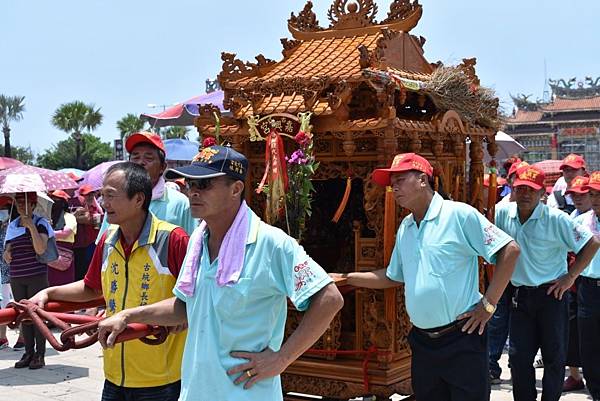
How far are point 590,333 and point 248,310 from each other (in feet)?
14.8

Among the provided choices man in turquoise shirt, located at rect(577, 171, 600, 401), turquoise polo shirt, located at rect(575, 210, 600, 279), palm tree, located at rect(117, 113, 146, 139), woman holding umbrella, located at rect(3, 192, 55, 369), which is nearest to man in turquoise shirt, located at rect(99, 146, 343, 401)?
turquoise polo shirt, located at rect(575, 210, 600, 279)

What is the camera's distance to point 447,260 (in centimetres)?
417

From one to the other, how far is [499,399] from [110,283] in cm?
406

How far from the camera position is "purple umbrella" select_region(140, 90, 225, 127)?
35.3 feet

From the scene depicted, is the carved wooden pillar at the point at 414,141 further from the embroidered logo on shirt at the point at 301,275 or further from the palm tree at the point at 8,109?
the palm tree at the point at 8,109

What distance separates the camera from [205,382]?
8.96 ft

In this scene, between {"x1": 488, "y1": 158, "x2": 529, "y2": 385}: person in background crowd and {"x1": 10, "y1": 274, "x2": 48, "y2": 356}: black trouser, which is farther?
{"x1": 10, "y1": 274, "x2": 48, "y2": 356}: black trouser

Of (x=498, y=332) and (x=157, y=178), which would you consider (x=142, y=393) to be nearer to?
(x=157, y=178)

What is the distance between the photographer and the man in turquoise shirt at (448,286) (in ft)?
13.7

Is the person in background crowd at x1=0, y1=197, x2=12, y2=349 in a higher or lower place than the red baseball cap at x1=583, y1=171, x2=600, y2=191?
lower

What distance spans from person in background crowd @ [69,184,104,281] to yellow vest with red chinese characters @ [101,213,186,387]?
677 centimetres

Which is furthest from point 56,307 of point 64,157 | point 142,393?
point 64,157

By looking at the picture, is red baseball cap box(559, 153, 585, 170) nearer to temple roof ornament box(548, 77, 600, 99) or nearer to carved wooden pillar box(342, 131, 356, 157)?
carved wooden pillar box(342, 131, 356, 157)

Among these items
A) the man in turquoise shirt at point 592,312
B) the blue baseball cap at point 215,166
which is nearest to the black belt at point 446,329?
the blue baseball cap at point 215,166
